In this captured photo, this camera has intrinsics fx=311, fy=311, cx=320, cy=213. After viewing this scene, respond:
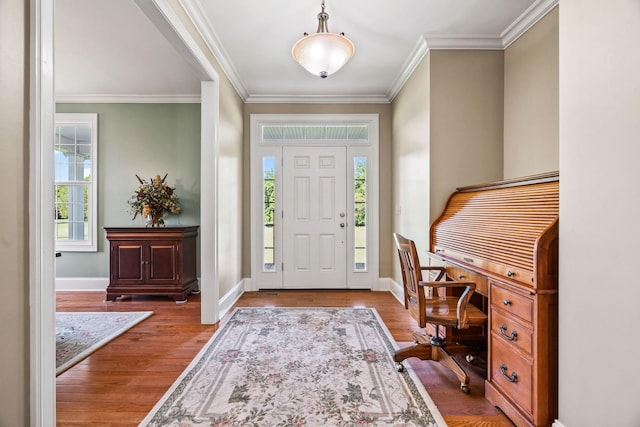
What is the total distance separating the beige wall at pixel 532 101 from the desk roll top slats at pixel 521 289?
0.66 metres

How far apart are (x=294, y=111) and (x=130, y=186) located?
249cm

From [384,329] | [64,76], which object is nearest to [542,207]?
[384,329]

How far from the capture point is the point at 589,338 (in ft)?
3.99

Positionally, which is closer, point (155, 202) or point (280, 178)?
point (155, 202)

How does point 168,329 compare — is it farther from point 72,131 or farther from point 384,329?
point 72,131

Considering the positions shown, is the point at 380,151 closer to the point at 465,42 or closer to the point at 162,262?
the point at 465,42

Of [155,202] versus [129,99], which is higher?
[129,99]

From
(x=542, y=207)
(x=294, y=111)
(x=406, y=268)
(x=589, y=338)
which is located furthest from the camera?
(x=294, y=111)

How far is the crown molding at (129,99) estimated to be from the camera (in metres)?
4.25

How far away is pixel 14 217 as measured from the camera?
1.06 metres

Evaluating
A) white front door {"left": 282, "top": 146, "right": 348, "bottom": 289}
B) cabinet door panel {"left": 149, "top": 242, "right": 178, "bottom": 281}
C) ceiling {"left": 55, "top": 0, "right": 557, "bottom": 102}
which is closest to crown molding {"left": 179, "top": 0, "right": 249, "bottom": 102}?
ceiling {"left": 55, "top": 0, "right": 557, "bottom": 102}

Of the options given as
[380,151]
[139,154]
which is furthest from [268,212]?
[139,154]

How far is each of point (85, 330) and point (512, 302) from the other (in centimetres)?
342

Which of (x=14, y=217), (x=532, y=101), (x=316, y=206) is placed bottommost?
(x=14, y=217)
